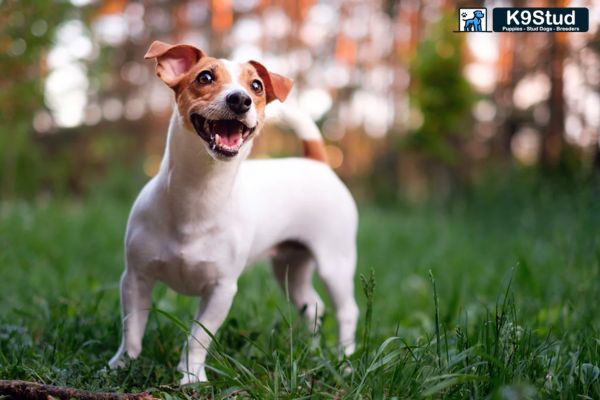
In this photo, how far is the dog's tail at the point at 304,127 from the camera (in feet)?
11.1

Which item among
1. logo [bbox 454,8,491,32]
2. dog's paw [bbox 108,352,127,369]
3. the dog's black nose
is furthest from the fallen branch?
logo [bbox 454,8,491,32]

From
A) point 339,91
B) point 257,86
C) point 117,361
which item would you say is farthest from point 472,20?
point 339,91

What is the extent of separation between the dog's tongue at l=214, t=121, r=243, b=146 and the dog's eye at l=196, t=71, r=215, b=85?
6.1 inches

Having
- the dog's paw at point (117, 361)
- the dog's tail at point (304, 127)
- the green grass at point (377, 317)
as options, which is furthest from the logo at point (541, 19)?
the dog's paw at point (117, 361)

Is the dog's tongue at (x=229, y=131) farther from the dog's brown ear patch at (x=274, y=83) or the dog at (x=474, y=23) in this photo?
the dog at (x=474, y=23)

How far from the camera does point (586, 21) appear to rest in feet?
10.3

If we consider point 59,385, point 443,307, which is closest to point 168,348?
point 59,385

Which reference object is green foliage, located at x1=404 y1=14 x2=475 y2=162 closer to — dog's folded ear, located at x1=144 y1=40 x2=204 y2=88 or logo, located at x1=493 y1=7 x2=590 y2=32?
logo, located at x1=493 y1=7 x2=590 y2=32

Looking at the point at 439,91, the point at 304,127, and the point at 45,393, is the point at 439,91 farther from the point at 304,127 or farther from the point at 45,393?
the point at 45,393

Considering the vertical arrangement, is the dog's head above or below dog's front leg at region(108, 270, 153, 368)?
above

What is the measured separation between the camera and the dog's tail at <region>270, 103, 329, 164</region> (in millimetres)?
3385

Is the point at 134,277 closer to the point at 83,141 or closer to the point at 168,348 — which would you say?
the point at 168,348

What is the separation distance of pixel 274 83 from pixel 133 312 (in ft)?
3.49

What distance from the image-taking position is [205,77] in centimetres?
224
